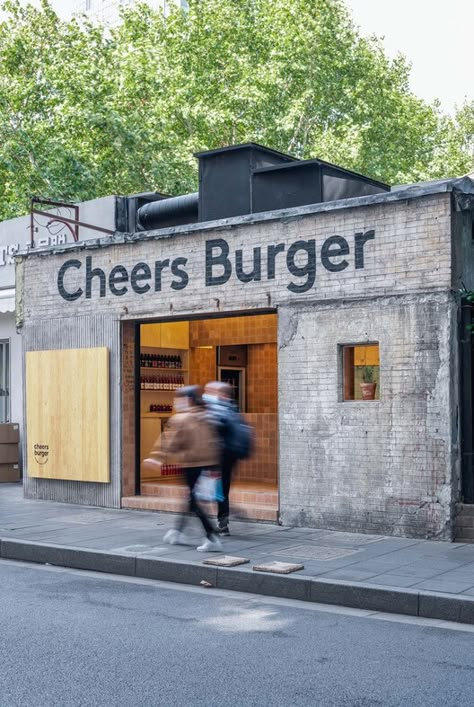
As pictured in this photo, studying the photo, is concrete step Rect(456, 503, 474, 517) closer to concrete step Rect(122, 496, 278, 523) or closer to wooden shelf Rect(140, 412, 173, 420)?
concrete step Rect(122, 496, 278, 523)

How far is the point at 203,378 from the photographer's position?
641 inches

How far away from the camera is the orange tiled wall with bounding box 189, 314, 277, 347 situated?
15.6 metres

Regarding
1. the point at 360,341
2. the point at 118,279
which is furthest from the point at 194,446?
the point at 118,279

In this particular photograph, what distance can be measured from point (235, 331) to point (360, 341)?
505 centimetres

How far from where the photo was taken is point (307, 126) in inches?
1410

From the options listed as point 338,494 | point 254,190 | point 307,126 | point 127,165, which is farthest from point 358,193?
point 307,126

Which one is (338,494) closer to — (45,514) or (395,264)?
(395,264)

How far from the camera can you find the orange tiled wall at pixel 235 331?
51.1ft

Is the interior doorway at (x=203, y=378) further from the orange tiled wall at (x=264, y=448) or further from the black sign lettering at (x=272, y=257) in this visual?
the black sign lettering at (x=272, y=257)

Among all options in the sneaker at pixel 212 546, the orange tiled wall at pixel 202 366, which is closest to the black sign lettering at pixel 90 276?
the orange tiled wall at pixel 202 366

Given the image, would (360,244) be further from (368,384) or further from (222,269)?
(222,269)

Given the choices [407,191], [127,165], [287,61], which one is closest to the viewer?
[407,191]

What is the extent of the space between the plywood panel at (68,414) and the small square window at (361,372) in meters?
3.93

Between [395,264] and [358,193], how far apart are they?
3.15m
